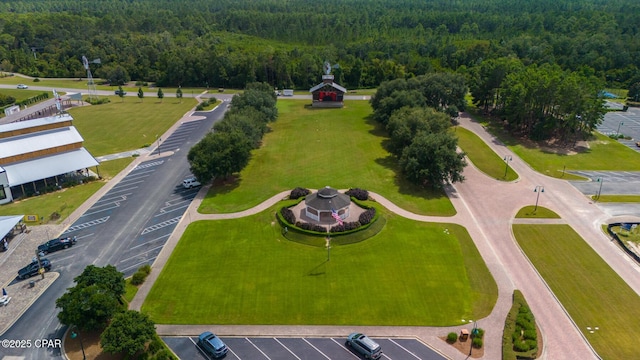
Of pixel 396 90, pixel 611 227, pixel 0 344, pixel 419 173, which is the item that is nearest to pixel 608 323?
pixel 611 227

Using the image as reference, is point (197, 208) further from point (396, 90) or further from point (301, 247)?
point (396, 90)

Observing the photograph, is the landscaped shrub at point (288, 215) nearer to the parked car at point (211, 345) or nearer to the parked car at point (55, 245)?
the parked car at point (211, 345)

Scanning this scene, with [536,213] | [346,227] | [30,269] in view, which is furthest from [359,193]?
[30,269]

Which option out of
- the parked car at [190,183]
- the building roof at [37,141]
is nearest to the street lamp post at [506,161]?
the parked car at [190,183]

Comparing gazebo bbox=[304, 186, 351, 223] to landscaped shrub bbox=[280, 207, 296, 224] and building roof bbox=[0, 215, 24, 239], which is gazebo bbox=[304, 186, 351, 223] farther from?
building roof bbox=[0, 215, 24, 239]

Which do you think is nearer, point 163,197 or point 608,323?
point 608,323

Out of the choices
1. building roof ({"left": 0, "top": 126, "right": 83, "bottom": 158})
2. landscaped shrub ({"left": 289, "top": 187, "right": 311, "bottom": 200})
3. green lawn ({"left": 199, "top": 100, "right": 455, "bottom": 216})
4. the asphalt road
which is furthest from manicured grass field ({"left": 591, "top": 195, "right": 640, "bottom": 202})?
building roof ({"left": 0, "top": 126, "right": 83, "bottom": 158})
